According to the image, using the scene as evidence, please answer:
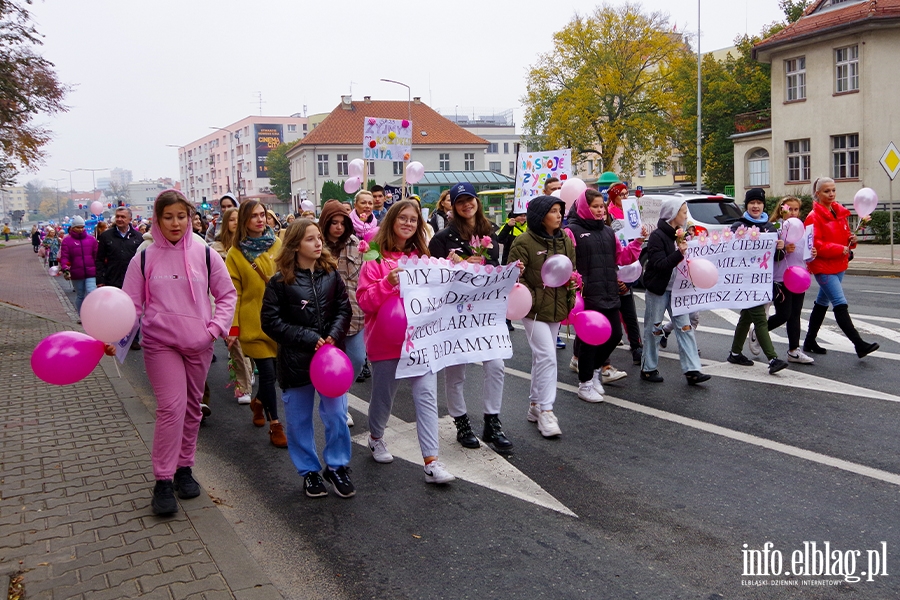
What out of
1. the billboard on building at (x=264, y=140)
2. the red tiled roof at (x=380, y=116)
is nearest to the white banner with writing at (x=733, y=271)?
the red tiled roof at (x=380, y=116)

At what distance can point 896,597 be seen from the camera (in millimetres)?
3535

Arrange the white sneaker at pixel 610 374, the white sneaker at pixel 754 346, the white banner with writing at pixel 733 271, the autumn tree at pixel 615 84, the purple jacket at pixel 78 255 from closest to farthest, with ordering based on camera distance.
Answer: the white banner with writing at pixel 733 271, the white sneaker at pixel 610 374, the white sneaker at pixel 754 346, the purple jacket at pixel 78 255, the autumn tree at pixel 615 84

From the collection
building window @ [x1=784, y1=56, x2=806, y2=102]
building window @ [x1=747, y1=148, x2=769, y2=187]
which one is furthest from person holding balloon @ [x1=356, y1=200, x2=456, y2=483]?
building window @ [x1=747, y1=148, x2=769, y2=187]

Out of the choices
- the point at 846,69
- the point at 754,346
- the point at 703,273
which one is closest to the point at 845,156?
the point at 846,69

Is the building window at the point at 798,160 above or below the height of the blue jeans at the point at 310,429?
above

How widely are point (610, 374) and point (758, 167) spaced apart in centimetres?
3358

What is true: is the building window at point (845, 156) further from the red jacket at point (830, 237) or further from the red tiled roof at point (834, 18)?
the red jacket at point (830, 237)

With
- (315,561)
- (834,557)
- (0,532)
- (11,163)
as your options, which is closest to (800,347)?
(834,557)

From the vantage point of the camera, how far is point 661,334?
7848mm

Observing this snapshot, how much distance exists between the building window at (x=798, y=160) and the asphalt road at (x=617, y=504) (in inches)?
1113

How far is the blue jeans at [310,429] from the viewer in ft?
16.3

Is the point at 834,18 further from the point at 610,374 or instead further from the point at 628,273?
the point at 610,374

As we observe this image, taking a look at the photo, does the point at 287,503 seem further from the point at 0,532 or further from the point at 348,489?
the point at 0,532

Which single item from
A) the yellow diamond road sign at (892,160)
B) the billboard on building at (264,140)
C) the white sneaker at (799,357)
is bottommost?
the white sneaker at (799,357)
